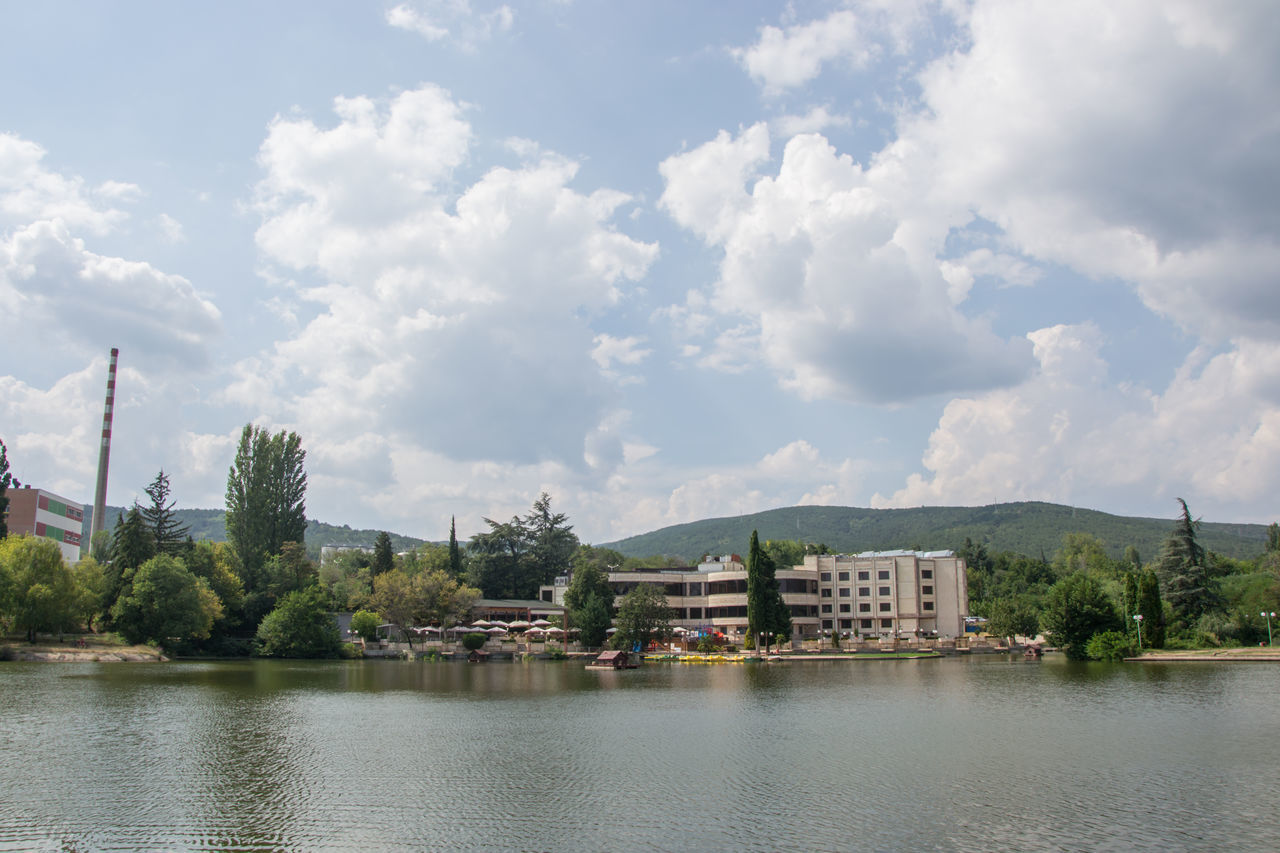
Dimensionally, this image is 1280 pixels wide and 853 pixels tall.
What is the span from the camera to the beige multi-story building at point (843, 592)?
106 meters

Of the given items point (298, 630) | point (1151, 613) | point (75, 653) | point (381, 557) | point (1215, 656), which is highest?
point (381, 557)

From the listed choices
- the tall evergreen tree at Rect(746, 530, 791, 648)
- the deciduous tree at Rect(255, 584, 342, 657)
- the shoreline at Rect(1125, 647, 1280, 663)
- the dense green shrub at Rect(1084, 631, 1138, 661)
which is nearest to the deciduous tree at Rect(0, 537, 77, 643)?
the deciduous tree at Rect(255, 584, 342, 657)

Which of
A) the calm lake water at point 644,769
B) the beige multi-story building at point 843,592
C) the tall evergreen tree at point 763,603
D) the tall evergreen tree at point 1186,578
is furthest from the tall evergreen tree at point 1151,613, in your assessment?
the beige multi-story building at point 843,592

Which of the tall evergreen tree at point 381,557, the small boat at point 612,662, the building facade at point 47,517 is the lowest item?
the small boat at point 612,662

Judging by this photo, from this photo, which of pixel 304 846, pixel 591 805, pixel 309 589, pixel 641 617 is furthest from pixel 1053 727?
pixel 309 589

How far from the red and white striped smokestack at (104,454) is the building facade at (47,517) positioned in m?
5.07

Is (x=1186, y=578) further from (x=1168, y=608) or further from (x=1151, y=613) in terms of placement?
(x=1151, y=613)

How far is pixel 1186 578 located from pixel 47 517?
12127cm

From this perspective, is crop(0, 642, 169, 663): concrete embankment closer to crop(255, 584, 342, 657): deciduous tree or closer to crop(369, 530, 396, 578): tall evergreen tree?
crop(255, 584, 342, 657): deciduous tree

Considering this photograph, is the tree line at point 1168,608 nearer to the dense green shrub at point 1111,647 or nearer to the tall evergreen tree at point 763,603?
the dense green shrub at point 1111,647

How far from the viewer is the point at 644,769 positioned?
2333cm

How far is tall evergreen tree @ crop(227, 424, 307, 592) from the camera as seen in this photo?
86.9m

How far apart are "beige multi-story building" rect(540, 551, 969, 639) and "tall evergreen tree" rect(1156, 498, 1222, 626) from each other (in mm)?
33985

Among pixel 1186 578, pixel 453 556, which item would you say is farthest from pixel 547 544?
pixel 1186 578
